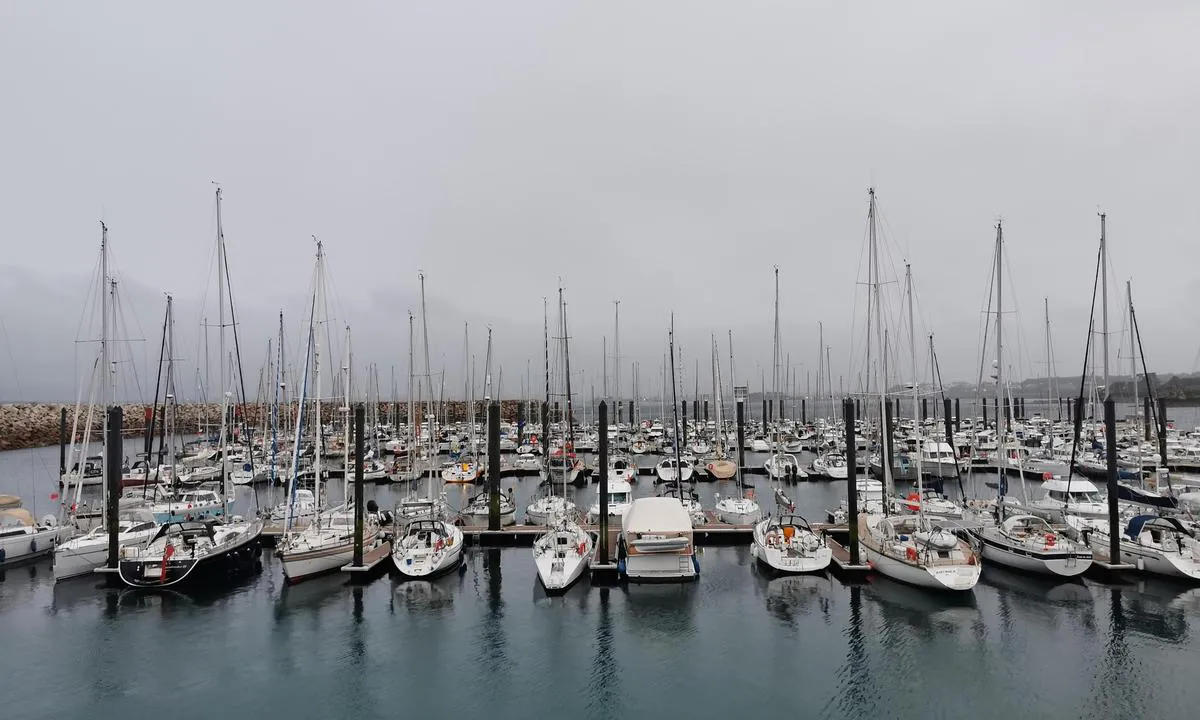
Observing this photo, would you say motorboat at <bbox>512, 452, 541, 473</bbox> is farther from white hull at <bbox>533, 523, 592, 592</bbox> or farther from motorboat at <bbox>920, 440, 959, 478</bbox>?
motorboat at <bbox>920, 440, 959, 478</bbox>

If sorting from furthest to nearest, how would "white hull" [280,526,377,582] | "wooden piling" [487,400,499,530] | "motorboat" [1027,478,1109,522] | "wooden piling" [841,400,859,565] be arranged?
"motorboat" [1027,478,1109,522], "wooden piling" [487,400,499,530], "white hull" [280,526,377,582], "wooden piling" [841,400,859,565]

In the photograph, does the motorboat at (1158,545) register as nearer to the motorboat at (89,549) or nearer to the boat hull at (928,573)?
the boat hull at (928,573)

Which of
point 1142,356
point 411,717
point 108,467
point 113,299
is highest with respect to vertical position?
point 113,299

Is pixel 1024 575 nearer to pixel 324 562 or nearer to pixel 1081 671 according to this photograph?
pixel 1081 671

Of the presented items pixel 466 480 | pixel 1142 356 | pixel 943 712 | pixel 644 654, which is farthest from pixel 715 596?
pixel 1142 356

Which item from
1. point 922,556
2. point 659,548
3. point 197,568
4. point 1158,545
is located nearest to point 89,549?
point 197,568

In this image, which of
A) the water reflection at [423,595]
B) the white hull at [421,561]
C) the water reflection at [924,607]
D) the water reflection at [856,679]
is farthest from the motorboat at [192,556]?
the water reflection at [924,607]

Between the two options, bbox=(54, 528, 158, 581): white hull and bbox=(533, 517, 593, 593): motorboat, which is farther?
bbox=(54, 528, 158, 581): white hull

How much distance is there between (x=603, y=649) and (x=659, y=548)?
6164 mm

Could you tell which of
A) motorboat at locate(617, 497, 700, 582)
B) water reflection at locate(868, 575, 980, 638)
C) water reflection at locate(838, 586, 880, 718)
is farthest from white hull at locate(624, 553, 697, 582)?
water reflection at locate(868, 575, 980, 638)

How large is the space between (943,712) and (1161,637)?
10.6 m

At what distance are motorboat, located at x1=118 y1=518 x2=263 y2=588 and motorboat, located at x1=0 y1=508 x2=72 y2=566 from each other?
6.18 metres

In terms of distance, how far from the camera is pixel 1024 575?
27.3 meters

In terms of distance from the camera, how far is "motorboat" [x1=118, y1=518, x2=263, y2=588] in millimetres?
26766
